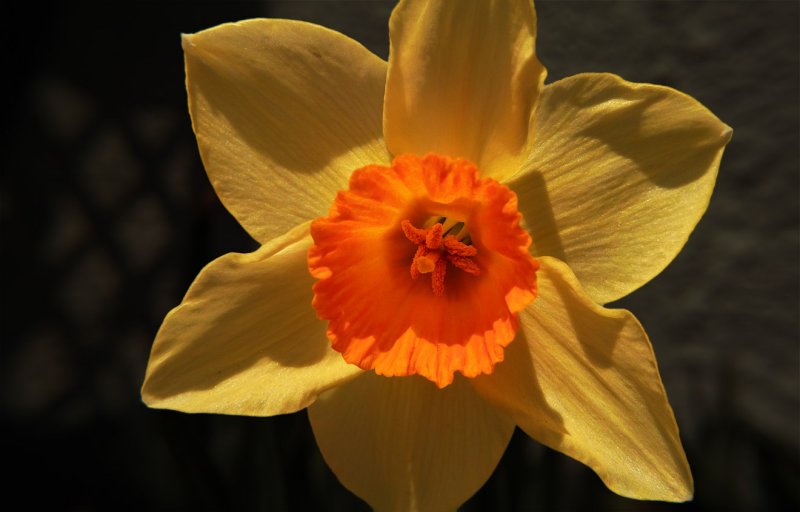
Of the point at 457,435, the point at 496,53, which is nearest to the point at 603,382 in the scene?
the point at 457,435

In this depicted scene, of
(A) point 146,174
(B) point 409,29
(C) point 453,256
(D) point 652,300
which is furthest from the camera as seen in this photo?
(A) point 146,174

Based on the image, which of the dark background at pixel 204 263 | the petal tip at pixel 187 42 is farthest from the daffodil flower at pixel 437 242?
the dark background at pixel 204 263

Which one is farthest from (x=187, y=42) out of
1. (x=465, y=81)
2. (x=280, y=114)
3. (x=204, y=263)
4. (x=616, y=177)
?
(x=204, y=263)

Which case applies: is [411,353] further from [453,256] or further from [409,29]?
[409,29]

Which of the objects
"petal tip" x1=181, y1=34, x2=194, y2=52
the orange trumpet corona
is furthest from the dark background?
"petal tip" x1=181, y1=34, x2=194, y2=52

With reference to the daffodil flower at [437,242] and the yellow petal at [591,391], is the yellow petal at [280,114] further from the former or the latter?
the yellow petal at [591,391]

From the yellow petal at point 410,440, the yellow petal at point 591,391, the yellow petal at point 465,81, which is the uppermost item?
the yellow petal at point 465,81
